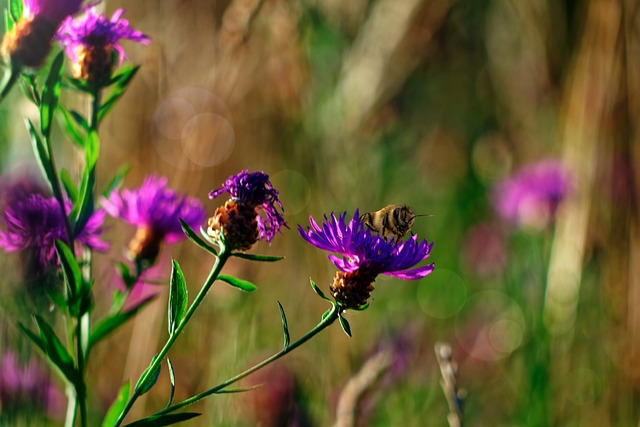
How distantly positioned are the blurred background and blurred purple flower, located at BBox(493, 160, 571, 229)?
3 centimetres

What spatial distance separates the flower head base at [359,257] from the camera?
0.57m

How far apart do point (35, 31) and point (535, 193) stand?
1319 mm

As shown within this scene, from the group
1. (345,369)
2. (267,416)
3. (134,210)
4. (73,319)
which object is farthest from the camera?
(345,369)

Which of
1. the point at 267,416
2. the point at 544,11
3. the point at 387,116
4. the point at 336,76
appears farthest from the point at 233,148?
the point at 267,416

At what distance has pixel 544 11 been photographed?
4.35ft

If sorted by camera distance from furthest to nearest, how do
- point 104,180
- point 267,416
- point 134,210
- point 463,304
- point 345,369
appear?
1. point 463,304
2. point 104,180
3. point 345,369
4. point 267,416
5. point 134,210

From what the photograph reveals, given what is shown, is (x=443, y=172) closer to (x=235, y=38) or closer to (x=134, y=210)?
(x=235, y=38)

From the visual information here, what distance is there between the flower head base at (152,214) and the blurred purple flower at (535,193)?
1.04m

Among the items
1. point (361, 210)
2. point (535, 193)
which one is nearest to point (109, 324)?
point (361, 210)

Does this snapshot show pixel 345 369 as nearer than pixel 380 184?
Yes

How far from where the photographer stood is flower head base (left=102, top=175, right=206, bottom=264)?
73cm

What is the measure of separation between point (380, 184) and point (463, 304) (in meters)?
0.40

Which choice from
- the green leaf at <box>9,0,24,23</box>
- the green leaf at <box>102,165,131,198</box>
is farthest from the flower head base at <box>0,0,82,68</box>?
the green leaf at <box>102,165,131,198</box>

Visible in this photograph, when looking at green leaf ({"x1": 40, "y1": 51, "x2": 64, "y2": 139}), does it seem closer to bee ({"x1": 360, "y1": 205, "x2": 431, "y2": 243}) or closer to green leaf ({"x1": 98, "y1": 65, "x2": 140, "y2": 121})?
green leaf ({"x1": 98, "y1": 65, "x2": 140, "y2": 121})
